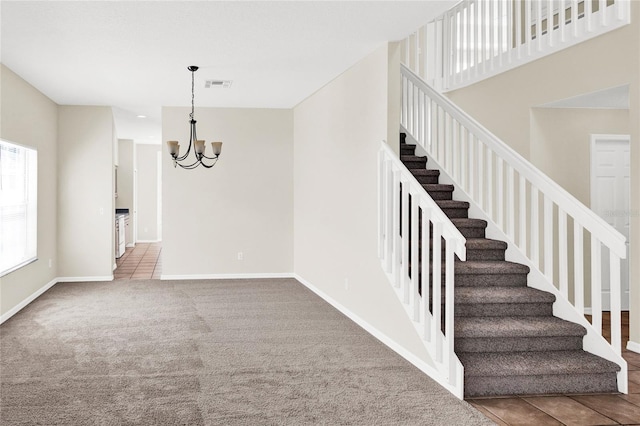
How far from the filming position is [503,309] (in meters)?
4.10

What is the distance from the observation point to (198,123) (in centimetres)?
801

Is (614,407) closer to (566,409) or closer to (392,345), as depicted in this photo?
(566,409)

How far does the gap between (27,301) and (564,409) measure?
5597mm

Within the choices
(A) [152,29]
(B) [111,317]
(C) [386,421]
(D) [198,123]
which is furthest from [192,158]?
(C) [386,421]

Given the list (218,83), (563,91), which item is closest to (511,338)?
(563,91)

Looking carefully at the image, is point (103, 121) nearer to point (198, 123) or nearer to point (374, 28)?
point (198, 123)

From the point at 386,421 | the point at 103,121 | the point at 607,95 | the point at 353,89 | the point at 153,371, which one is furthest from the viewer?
the point at 103,121

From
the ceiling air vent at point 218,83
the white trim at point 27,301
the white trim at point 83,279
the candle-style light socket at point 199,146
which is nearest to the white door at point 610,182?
the ceiling air vent at point 218,83

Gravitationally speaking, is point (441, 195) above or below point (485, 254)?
above

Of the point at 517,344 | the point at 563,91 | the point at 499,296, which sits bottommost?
the point at 517,344

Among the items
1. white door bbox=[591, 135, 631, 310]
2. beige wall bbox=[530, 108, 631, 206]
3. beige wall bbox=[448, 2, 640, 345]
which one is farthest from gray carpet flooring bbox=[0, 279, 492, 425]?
white door bbox=[591, 135, 631, 310]

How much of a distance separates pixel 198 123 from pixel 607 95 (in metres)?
5.34

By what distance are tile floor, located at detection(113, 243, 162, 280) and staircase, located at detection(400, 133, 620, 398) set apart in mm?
5247

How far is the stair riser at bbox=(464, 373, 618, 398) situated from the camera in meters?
3.43
